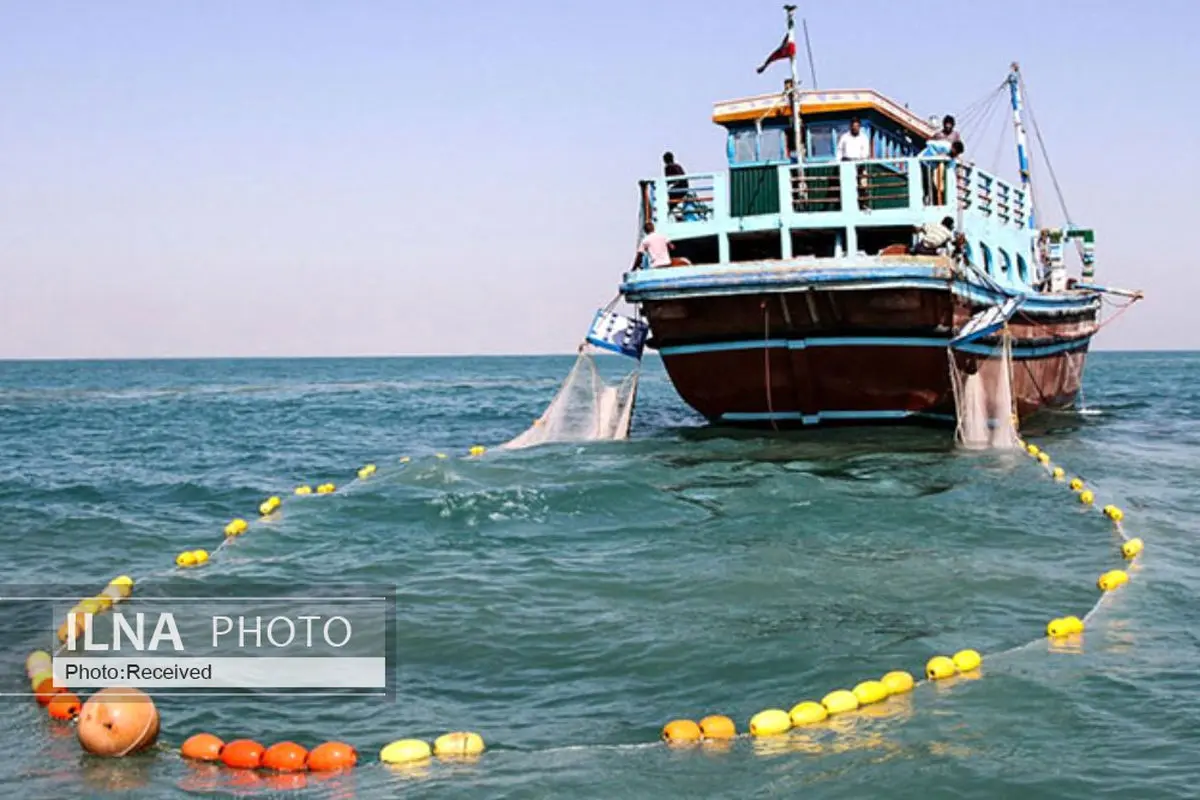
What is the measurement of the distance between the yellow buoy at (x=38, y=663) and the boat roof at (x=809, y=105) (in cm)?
1414

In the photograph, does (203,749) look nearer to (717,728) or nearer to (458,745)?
(458,745)

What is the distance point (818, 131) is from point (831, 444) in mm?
5261

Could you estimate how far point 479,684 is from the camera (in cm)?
761

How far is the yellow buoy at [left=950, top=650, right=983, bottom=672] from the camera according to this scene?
7.36 m

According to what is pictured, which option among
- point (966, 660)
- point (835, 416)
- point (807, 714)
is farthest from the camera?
point (835, 416)

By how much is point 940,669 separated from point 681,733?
6.13 feet

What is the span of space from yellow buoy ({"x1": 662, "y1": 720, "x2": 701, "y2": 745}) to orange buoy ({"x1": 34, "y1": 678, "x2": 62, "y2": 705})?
3.72 m

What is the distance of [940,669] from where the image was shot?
7289 mm

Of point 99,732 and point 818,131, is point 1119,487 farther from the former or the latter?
point 99,732

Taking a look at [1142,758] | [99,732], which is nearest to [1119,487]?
[1142,758]

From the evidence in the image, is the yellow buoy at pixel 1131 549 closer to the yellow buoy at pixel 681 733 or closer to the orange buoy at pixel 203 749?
the yellow buoy at pixel 681 733

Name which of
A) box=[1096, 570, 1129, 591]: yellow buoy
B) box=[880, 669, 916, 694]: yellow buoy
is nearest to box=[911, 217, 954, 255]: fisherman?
box=[1096, 570, 1129, 591]: yellow buoy

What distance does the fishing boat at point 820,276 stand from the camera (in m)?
16.3

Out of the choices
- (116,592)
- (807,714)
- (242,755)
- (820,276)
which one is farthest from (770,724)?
(820,276)
